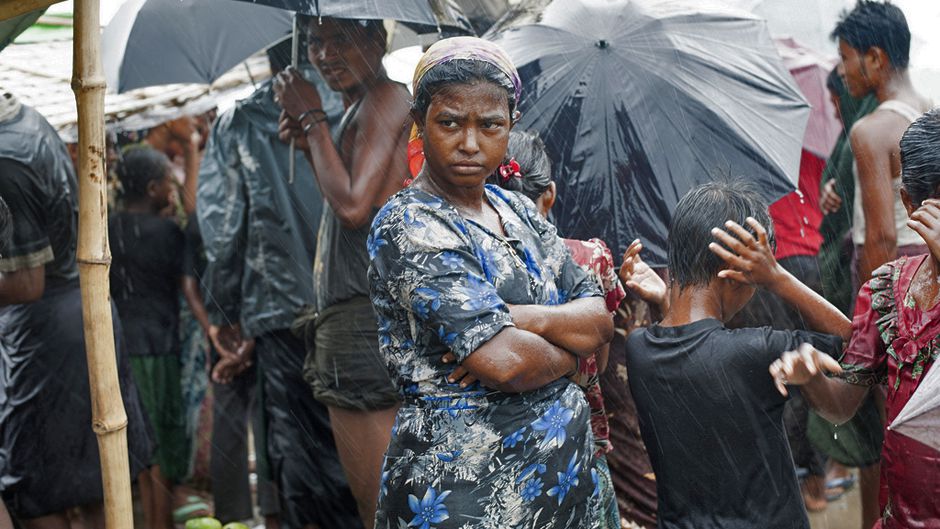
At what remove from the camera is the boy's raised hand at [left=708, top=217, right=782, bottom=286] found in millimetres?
2930

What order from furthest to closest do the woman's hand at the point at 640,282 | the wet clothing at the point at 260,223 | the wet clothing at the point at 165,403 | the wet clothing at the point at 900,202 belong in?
the wet clothing at the point at 165,403 → the wet clothing at the point at 260,223 → the wet clothing at the point at 900,202 → the woman's hand at the point at 640,282

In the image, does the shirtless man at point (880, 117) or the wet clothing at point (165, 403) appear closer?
the shirtless man at point (880, 117)

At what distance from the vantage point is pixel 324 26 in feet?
15.0

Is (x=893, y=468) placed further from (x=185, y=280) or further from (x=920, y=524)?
(x=185, y=280)

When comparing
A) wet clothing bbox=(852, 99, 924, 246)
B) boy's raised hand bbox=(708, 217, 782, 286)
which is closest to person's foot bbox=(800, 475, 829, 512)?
wet clothing bbox=(852, 99, 924, 246)

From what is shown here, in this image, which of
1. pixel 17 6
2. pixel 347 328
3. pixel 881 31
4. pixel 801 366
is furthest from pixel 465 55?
pixel 881 31

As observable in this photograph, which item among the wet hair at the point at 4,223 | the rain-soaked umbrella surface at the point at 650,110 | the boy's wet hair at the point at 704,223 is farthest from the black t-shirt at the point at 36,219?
the boy's wet hair at the point at 704,223

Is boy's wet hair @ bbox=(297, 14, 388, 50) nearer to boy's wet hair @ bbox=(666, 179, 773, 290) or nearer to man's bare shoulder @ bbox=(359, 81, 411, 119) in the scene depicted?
man's bare shoulder @ bbox=(359, 81, 411, 119)

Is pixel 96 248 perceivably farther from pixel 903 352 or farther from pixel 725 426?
pixel 903 352

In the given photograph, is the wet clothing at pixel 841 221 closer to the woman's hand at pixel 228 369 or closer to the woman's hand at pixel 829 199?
the woman's hand at pixel 829 199

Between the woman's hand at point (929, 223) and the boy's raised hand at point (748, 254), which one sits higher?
the woman's hand at point (929, 223)

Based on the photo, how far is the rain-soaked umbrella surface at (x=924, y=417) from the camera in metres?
2.25

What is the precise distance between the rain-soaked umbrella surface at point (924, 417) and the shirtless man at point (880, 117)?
8.17ft

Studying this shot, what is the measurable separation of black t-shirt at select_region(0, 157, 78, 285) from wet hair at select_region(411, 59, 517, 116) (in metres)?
2.28
